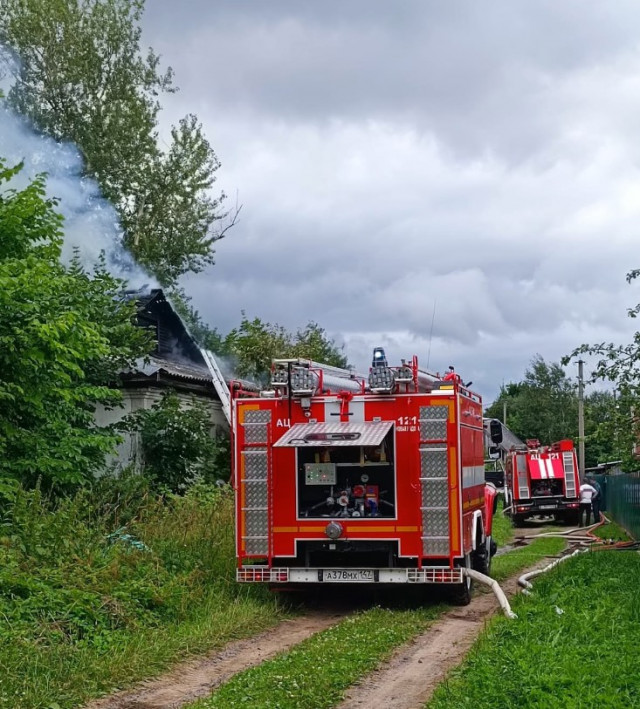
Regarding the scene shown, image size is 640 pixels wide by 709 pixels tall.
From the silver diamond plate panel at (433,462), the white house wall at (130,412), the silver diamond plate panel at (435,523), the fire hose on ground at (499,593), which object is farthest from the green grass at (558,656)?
the white house wall at (130,412)

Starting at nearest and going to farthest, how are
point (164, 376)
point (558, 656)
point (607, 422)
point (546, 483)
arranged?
point (558, 656) → point (607, 422) → point (164, 376) → point (546, 483)

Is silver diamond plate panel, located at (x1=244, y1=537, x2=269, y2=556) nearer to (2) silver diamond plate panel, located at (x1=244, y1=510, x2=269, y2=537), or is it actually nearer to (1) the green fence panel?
(2) silver diamond plate panel, located at (x1=244, y1=510, x2=269, y2=537)

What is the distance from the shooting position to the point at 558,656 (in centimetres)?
A: 810

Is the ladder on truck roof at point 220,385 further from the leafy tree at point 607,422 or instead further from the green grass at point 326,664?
the green grass at point 326,664

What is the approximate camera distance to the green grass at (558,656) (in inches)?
273

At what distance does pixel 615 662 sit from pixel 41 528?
6.57m

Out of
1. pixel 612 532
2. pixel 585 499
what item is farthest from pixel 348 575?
pixel 585 499

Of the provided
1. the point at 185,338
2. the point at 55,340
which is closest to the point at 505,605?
the point at 55,340

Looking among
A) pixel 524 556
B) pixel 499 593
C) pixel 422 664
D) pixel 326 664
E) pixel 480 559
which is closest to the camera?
pixel 326 664

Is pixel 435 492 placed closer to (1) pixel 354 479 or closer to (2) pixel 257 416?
(1) pixel 354 479

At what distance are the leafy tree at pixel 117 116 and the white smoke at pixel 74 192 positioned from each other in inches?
45.0

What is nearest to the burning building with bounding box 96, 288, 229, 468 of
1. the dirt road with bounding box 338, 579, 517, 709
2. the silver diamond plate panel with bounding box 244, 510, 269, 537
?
the silver diamond plate panel with bounding box 244, 510, 269, 537

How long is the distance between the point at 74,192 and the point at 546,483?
717 inches

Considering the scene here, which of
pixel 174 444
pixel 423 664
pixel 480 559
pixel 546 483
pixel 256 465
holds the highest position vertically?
pixel 174 444
